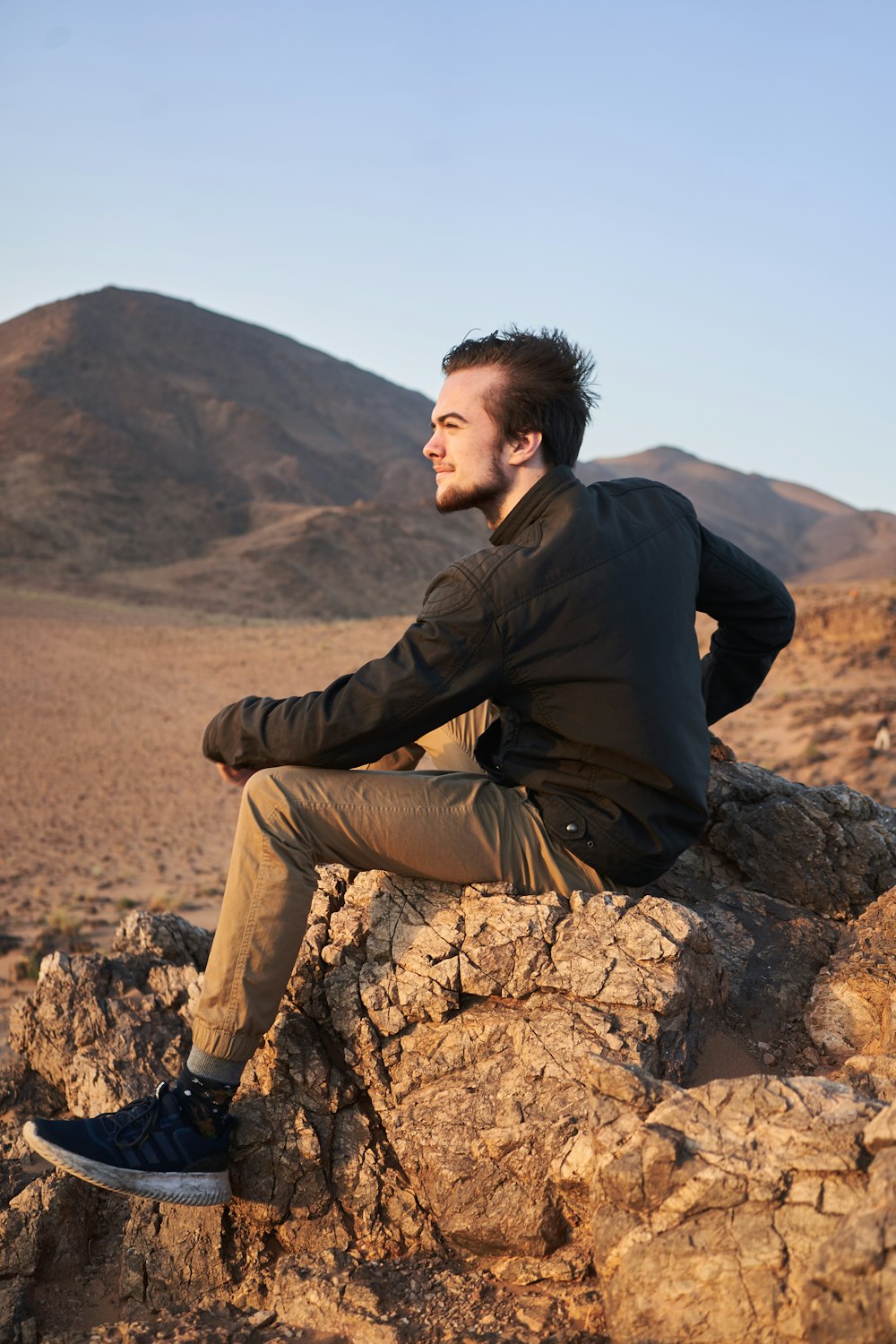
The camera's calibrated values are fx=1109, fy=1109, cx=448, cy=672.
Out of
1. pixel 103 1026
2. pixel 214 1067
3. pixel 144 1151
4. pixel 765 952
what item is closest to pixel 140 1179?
pixel 144 1151

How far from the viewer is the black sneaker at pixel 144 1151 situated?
7.89ft

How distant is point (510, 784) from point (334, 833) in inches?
19.7

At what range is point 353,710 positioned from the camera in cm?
259

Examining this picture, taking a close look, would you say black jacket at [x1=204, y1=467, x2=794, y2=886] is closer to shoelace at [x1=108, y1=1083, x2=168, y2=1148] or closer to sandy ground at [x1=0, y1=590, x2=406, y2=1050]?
shoelace at [x1=108, y1=1083, x2=168, y2=1148]

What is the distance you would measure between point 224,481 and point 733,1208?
57.4 metres

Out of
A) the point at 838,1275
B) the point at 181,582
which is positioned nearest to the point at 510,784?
Result: the point at 838,1275

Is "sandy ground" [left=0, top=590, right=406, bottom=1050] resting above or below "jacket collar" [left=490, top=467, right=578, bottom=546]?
below

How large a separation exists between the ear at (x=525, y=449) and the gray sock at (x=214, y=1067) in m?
1.64

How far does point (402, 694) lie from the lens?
256 cm

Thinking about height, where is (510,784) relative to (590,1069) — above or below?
above

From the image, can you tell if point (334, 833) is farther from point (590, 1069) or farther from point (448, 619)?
point (590, 1069)

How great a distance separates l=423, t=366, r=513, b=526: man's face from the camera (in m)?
2.91

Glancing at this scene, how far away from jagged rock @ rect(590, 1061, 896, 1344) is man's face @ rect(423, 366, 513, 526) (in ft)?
5.08

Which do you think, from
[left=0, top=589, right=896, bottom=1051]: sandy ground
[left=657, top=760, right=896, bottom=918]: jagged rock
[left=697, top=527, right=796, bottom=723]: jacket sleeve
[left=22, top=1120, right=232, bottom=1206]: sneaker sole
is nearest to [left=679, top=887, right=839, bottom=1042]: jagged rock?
[left=657, top=760, right=896, bottom=918]: jagged rock
